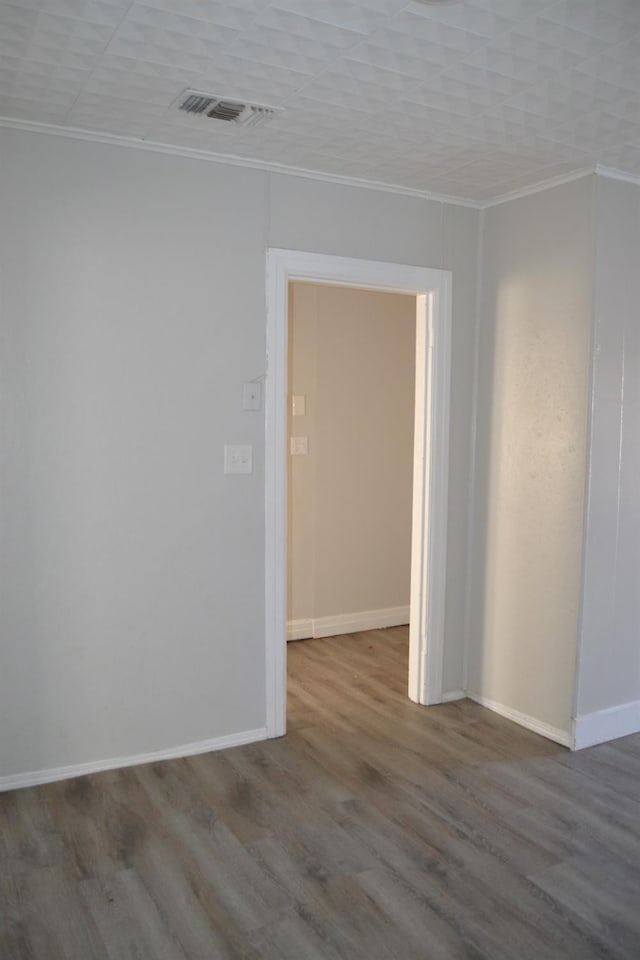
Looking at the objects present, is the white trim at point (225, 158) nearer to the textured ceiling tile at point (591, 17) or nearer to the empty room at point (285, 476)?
the empty room at point (285, 476)

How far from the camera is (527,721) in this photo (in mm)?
3604

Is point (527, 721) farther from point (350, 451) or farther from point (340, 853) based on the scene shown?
point (350, 451)

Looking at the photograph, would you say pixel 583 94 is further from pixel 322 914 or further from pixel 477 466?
pixel 322 914

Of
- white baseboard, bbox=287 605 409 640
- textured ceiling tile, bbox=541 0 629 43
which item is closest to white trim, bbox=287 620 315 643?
white baseboard, bbox=287 605 409 640

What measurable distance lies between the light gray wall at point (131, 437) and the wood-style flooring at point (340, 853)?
326mm

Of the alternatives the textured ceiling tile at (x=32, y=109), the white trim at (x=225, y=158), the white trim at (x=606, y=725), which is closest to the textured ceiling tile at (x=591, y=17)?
the white trim at (x=225, y=158)

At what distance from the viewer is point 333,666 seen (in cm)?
443

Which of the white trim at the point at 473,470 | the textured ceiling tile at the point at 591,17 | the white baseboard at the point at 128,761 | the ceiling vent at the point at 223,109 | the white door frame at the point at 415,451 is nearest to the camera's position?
the textured ceiling tile at the point at 591,17

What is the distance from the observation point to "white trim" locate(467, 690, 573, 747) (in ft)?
11.2

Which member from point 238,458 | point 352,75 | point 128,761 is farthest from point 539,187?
point 128,761

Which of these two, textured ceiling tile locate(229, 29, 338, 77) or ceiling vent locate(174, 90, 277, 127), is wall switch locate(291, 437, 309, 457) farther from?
textured ceiling tile locate(229, 29, 338, 77)

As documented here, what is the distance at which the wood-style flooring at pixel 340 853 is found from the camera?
2156mm

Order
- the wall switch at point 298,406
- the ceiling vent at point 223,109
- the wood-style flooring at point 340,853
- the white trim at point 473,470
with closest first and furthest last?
the wood-style flooring at point 340,853, the ceiling vent at point 223,109, the white trim at point 473,470, the wall switch at point 298,406

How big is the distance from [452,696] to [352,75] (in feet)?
9.42
